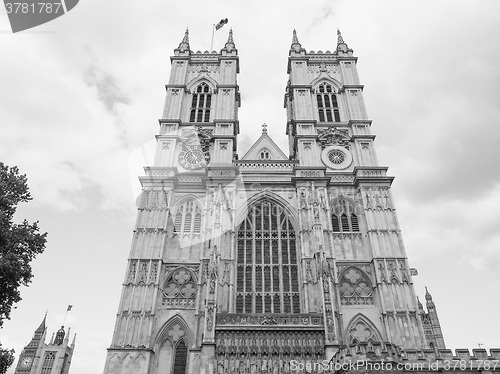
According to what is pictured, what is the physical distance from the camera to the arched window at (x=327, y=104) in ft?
109

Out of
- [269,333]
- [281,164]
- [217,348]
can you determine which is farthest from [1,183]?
[281,164]

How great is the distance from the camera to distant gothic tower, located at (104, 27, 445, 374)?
20891mm

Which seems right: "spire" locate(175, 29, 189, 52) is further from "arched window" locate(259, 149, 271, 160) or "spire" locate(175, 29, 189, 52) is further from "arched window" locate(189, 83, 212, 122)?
"arched window" locate(259, 149, 271, 160)

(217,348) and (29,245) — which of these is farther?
(217,348)

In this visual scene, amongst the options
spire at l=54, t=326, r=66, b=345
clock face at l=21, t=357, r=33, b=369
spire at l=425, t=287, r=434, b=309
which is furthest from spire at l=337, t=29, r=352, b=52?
clock face at l=21, t=357, r=33, b=369

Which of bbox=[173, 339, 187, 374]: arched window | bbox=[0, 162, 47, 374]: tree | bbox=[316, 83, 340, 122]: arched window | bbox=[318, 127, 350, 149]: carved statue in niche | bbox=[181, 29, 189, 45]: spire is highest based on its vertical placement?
bbox=[181, 29, 189, 45]: spire

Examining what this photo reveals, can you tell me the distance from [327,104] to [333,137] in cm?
409

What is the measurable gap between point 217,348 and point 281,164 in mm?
14196

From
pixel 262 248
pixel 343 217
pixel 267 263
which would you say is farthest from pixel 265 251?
pixel 343 217

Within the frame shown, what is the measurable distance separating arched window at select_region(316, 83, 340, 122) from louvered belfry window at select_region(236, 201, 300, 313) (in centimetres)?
983

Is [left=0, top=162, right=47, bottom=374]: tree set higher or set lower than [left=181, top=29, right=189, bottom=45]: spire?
lower

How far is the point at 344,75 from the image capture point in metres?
35.0

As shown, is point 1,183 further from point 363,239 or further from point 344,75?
point 344,75

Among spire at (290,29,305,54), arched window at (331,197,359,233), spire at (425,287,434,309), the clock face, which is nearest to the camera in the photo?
arched window at (331,197,359,233)
